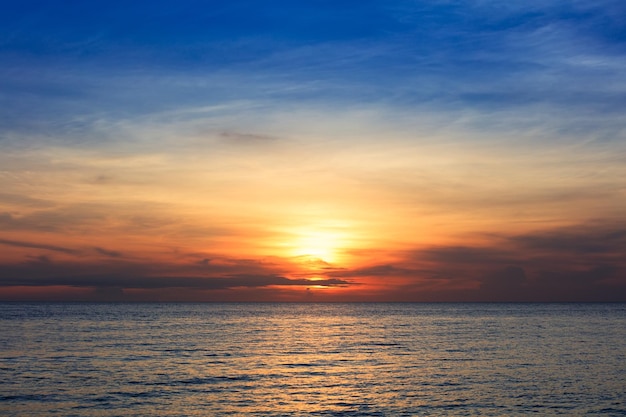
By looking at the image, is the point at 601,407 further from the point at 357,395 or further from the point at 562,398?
the point at 357,395

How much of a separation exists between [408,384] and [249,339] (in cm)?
5756

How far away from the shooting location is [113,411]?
4356cm

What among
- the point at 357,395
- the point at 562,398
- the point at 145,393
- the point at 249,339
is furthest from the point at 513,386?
the point at 249,339

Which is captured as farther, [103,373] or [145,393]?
[103,373]

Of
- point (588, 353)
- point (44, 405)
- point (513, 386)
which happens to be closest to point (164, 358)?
point (44, 405)

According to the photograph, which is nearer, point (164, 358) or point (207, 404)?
point (207, 404)

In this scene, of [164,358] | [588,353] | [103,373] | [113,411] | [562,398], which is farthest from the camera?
[588,353]

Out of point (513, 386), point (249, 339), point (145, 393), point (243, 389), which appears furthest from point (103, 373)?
point (249, 339)

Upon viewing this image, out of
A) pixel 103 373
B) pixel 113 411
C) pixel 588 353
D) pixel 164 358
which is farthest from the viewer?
pixel 588 353

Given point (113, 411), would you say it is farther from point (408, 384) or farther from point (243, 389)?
point (408, 384)

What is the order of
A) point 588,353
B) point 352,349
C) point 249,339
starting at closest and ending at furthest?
point 588,353 < point 352,349 < point 249,339

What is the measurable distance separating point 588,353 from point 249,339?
54470mm

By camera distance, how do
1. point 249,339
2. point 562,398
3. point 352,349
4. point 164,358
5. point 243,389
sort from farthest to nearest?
1. point 249,339
2. point 352,349
3. point 164,358
4. point 243,389
5. point 562,398

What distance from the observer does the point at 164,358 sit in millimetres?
75000
